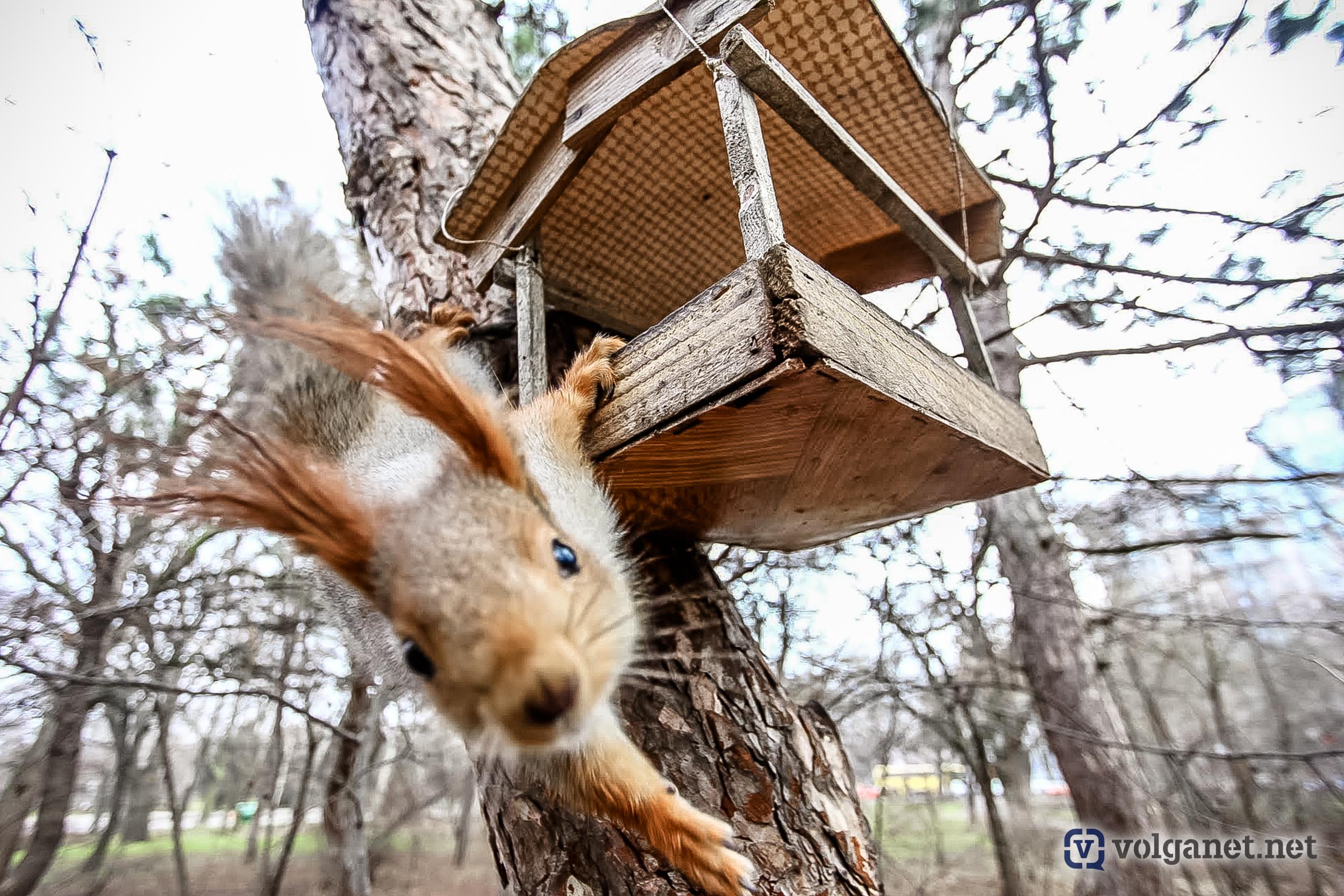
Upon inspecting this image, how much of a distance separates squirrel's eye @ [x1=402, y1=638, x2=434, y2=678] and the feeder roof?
3.32 ft

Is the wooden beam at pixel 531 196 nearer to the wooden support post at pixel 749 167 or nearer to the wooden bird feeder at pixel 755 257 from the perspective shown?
the wooden bird feeder at pixel 755 257

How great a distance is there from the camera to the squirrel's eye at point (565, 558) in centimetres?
93

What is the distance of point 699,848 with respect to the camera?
1092mm

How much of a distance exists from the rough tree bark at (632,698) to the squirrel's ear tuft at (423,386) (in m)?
0.44

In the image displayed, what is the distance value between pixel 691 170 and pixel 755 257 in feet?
3.12

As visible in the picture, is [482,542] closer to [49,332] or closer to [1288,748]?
[49,332]

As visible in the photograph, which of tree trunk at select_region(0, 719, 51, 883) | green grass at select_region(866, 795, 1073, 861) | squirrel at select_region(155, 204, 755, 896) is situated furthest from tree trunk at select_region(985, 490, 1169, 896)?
tree trunk at select_region(0, 719, 51, 883)

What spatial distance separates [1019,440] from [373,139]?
2141 millimetres

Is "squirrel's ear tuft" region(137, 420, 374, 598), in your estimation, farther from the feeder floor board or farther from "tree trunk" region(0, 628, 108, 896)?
"tree trunk" region(0, 628, 108, 896)

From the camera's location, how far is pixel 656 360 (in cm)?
103

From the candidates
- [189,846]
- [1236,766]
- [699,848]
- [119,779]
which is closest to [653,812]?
[699,848]

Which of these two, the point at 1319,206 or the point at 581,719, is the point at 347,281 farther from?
the point at 1319,206

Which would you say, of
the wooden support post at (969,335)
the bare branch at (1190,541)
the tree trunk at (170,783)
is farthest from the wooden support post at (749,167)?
the tree trunk at (170,783)

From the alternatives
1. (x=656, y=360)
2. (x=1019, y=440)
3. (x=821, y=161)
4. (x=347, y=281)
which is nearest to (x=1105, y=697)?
(x=1019, y=440)
